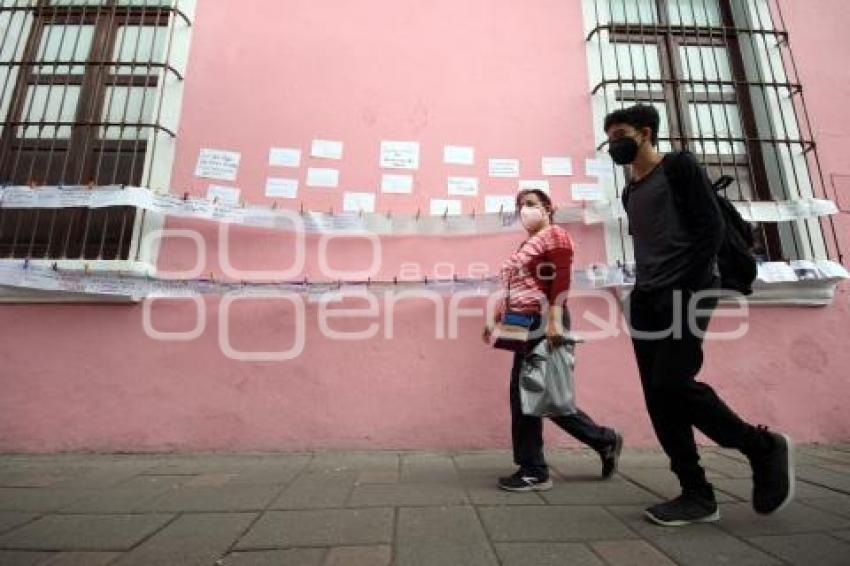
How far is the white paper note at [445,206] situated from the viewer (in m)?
3.69

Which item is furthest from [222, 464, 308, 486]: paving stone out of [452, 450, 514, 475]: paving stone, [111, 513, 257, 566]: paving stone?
[452, 450, 514, 475]: paving stone

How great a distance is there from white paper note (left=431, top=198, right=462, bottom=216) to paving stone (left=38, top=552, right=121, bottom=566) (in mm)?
2631

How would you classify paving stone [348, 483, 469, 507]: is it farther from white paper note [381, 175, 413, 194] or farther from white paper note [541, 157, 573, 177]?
white paper note [541, 157, 573, 177]

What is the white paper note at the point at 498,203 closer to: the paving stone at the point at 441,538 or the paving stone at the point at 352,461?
the paving stone at the point at 352,461

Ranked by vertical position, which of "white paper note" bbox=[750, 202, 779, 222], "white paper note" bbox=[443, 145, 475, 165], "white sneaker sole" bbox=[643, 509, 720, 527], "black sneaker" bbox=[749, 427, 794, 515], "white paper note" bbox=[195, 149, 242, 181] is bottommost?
"white sneaker sole" bbox=[643, 509, 720, 527]

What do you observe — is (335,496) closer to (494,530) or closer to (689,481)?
(494,530)

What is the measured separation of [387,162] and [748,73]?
2968 millimetres

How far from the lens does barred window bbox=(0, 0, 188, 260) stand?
3.61m

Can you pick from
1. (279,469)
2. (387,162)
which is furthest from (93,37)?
(279,469)

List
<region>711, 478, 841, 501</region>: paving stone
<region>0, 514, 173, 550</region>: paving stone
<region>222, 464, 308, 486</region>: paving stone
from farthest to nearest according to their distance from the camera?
<region>222, 464, 308, 486</region>: paving stone, <region>711, 478, 841, 501</region>: paving stone, <region>0, 514, 173, 550</region>: paving stone

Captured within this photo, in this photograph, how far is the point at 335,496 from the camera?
2369mm

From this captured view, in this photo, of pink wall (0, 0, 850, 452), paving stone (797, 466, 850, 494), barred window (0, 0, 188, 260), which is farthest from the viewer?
barred window (0, 0, 188, 260)

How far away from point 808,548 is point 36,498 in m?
3.09

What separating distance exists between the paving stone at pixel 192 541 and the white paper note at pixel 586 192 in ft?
9.46
